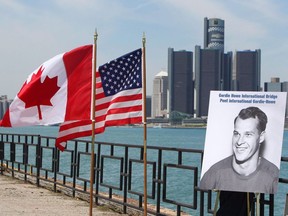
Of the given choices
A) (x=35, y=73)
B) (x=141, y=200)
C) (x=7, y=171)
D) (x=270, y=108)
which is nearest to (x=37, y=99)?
(x=35, y=73)

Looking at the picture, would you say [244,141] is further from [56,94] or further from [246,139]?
[56,94]

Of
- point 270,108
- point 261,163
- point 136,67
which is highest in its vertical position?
point 136,67

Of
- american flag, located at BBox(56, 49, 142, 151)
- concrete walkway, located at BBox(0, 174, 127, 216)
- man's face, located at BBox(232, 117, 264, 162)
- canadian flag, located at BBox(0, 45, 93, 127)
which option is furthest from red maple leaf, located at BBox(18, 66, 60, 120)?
man's face, located at BBox(232, 117, 264, 162)

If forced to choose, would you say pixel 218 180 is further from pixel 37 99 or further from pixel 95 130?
pixel 37 99

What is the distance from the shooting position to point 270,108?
6285 millimetres

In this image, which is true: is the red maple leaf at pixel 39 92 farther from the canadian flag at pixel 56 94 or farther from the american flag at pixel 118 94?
the american flag at pixel 118 94

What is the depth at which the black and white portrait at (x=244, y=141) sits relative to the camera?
20.3 feet

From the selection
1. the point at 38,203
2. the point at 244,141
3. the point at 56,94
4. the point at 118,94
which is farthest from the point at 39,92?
the point at 38,203

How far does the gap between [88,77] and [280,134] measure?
2.90m

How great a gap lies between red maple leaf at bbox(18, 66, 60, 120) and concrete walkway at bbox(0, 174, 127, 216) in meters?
2.14

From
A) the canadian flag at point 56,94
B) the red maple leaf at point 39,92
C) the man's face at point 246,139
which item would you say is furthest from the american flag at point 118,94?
the man's face at point 246,139

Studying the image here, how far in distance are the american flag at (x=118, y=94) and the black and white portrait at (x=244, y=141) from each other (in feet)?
5.08

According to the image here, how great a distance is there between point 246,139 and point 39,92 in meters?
2.87

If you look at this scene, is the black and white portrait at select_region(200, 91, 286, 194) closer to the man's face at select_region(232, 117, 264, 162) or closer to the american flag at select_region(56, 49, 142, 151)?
the man's face at select_region(232, 117, 264, 162)
